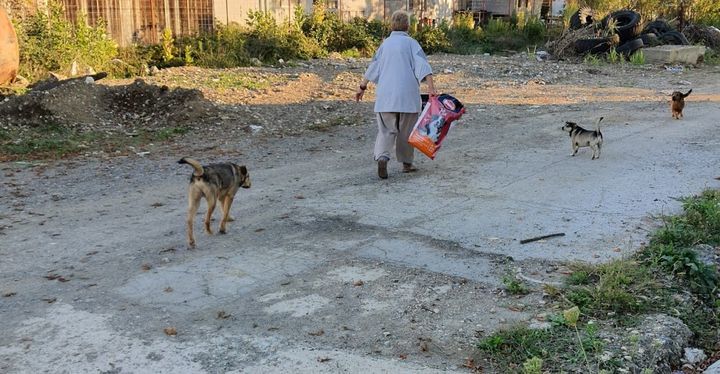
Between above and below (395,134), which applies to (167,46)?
above

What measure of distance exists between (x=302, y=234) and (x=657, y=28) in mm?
20885

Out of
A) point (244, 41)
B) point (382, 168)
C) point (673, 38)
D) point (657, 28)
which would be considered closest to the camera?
point (382, 168)

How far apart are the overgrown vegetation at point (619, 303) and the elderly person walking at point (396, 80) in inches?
116

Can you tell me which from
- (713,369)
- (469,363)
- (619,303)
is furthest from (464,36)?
(469,363)

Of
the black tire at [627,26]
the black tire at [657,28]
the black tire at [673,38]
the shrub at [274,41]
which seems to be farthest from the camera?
the black tire at [657,28]

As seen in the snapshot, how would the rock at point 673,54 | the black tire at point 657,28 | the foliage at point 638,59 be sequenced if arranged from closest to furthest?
1. the foliage at point 638,59
2. the rock at point 673,54
3. the black tire at point 657,28

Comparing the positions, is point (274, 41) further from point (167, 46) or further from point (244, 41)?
point (167, 46)

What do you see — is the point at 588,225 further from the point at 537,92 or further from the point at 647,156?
the point at 537,92

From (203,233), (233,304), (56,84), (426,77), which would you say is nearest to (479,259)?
(233,304)

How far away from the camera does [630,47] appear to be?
67.6 ft

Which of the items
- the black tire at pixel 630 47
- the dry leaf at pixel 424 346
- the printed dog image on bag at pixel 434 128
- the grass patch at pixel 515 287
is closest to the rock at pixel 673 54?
the black tire at pixel 630 47

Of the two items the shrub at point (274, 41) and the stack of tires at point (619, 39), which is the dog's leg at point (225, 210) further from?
the stack of tires at point (619, 39)

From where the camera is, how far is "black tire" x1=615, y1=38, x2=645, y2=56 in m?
20.5

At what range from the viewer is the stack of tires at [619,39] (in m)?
20.7
